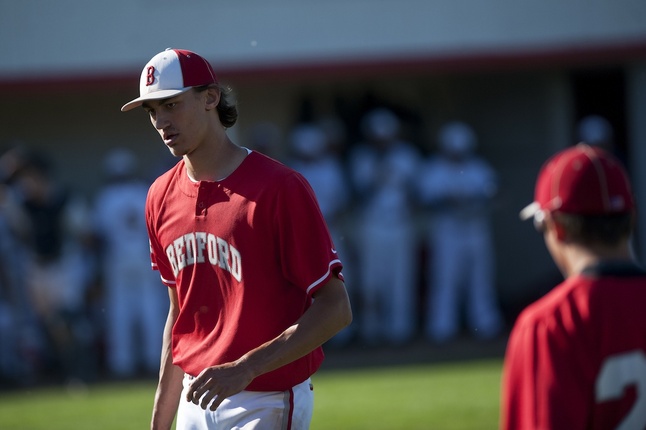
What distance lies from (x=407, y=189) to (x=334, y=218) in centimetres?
103

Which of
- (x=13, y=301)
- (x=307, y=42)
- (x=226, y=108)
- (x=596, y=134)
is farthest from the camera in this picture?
(x=307, y=42)

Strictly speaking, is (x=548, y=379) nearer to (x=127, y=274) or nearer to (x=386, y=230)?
(x=127, y=274)

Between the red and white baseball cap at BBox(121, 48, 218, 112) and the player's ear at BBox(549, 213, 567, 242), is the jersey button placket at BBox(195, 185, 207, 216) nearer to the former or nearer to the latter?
the red and white baseball cap at BBox(121, 48, 218, 112)

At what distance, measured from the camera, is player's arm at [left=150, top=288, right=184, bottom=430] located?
4.38 m

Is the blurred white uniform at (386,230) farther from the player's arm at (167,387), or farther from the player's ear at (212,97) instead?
the player's ear at (212,97)

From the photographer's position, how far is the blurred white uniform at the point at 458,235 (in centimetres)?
1427

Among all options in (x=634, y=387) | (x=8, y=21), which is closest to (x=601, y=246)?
(x=634, y=387)

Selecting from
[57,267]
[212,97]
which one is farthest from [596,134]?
[212,97]

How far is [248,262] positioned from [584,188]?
58.4 inches

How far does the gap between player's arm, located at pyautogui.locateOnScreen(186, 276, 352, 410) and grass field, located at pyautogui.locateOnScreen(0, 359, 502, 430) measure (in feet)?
16.0

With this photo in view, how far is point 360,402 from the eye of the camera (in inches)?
400

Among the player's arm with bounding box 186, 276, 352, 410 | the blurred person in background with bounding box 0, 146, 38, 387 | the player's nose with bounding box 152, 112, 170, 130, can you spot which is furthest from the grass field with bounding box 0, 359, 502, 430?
the player's nose with bounding box 152, 112, 170, 130

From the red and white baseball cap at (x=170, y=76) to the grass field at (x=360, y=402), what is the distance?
514cm

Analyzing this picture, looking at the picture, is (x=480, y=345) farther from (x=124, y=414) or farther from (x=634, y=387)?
(x=634, y=387)
